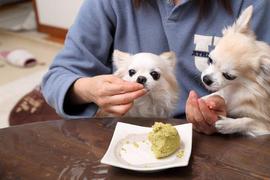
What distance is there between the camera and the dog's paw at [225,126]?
2.49ft

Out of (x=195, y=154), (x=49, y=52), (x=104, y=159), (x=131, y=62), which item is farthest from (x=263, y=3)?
(x=49, y=52)

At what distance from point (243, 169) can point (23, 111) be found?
175 cm

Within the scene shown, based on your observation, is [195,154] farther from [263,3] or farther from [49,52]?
[49,52]

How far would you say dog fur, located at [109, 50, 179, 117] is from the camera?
845mm

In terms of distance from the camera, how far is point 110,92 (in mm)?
800

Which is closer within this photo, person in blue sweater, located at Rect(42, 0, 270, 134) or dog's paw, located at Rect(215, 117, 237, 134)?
dog's paw, located at Rect(215, 117, 237, 134)

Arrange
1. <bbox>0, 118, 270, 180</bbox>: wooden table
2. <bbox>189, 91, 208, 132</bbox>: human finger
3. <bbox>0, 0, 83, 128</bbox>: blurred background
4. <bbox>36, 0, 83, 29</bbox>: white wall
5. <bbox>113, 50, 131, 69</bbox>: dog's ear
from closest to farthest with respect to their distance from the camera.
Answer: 1. <bbox>0, 118, 270, 180</bbox>: wooden table
2. <bbox>189, 91, 208, 132</bbox>: human finger
3. <bbox>113, 50, 131, 69</bbox>: dog's ear
4. <bbox>0, 0, 83, 128</bbox>: blurred background
5. <bbox>36, 0, 83, 29</bbox>: white wall

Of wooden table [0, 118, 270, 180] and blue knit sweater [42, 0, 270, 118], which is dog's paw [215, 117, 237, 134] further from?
blue knit sweater [42, 0, 270, 118]

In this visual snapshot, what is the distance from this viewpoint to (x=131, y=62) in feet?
2.85

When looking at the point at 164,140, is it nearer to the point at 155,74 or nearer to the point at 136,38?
the point at 155,74

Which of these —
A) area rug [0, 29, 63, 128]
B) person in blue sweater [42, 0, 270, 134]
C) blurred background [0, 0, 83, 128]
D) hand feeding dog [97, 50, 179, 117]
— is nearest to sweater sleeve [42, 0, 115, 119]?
person in blue sweater [42, 0, 270, 134]

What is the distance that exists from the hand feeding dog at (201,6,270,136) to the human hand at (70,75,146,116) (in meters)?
0.17

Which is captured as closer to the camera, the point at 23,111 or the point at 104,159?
the point at 104,159

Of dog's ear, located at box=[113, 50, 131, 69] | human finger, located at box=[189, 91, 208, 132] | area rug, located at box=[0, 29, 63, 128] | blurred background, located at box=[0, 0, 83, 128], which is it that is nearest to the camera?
human finger, located at box=[189, 91, 208, 132]
